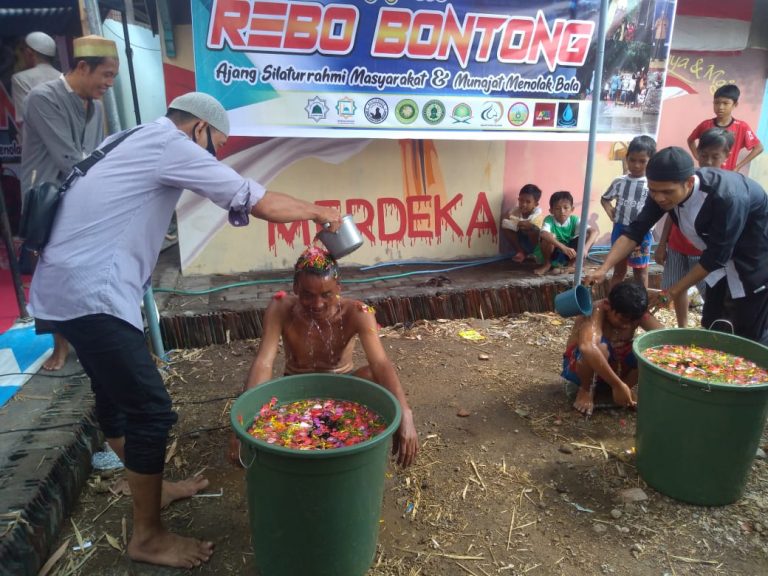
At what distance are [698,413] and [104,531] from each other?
289 cm

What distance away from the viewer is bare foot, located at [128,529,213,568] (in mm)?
2270

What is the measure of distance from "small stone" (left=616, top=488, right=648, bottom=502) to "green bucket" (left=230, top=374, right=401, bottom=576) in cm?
141

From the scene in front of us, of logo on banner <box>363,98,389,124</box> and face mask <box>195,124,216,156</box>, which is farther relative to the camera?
logo on banner <box>363,98,389,124</box>

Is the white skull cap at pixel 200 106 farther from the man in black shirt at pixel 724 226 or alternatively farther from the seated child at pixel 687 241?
the seated child at pixel 687 241

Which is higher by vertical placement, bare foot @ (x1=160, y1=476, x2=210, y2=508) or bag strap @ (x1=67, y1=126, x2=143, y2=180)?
bag strap @ (x1=67, y1=126, x2=143, y2=180)

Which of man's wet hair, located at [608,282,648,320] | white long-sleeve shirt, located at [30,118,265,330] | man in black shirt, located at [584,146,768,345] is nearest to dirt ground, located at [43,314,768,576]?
man's wet hair, located at [608,282,648,320]

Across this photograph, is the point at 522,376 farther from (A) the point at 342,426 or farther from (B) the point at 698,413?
(A) the point at 342,426

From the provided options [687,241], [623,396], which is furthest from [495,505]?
[687,241]

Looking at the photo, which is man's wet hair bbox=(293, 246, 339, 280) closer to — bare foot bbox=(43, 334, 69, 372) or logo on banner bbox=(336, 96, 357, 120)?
bare foot bbox=(43, 334, 69, 372)

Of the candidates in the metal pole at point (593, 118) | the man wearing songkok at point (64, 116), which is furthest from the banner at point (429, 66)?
the man wearing songkok at point (64, 116)

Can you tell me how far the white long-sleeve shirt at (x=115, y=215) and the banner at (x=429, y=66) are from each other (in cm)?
273

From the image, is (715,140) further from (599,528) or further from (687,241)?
(599,528)

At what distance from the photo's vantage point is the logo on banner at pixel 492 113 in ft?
16.7

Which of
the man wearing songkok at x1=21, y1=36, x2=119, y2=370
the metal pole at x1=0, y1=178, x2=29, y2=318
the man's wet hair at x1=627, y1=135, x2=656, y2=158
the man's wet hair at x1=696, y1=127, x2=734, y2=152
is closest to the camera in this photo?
the man wearing songkok at x1=21, y1=36, x2=119, y2=370
